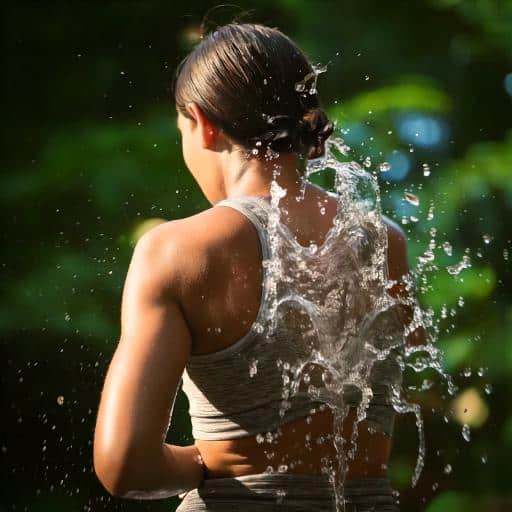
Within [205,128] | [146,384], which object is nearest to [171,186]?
[205,128]

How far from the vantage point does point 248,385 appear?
1.07 m

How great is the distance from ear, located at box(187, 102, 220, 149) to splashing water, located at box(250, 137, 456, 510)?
0.10 meters

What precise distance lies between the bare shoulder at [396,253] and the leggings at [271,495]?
0.89 feet

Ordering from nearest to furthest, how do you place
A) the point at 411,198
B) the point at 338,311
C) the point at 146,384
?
1. the point at 146,384
2. the point at 338,311
3. the point at 411,198

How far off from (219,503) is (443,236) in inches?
78.7

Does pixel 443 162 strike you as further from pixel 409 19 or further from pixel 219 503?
pixel 219 503

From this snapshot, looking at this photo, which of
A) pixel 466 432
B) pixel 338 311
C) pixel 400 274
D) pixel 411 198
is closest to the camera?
pixel 338 311

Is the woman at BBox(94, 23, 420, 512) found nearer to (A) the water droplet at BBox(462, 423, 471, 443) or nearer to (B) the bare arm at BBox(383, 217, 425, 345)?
(B) the bare arm at BBox(383, 217, 425, 345)

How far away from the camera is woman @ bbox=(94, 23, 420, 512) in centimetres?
102

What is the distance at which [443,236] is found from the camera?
2.96 meters

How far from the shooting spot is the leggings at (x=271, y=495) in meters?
1.06

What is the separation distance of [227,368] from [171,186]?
1.89m

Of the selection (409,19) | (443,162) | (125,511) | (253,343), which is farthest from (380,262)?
(409,19)

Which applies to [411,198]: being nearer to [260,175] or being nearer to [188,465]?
[260,175]
